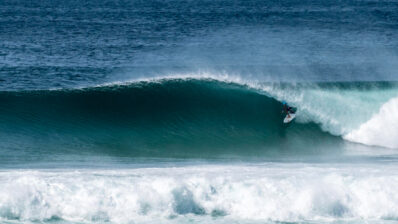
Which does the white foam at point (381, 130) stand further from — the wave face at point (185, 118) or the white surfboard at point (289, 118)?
the white surfboard at point (289, 118)

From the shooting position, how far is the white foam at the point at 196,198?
16688 mm

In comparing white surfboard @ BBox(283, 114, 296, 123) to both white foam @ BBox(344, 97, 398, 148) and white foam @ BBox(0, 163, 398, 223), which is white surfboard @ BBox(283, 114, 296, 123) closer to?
white foam @ BBox(344, 97, 398, 148)

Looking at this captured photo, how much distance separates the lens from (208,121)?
85.2ft

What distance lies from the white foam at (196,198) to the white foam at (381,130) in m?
6.17

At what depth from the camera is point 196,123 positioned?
25.8 m

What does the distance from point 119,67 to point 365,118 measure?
13.8 meters

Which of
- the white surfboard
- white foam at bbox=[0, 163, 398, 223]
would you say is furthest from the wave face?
white foam at bbox=[0, 163, 398, 223]

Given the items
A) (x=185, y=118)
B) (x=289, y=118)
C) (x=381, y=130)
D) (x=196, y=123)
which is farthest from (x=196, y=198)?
(x=381, y=130)

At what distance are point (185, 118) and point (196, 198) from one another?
897 centimetres

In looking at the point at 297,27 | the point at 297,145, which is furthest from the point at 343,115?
the point at 297,27

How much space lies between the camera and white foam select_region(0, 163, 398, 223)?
16688mm

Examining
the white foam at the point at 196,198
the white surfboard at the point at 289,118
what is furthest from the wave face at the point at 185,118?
the white foam at the point at 196,198

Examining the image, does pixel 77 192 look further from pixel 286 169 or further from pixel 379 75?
pixel 379 75

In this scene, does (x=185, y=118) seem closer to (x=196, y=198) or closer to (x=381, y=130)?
(x=381, y=130)
